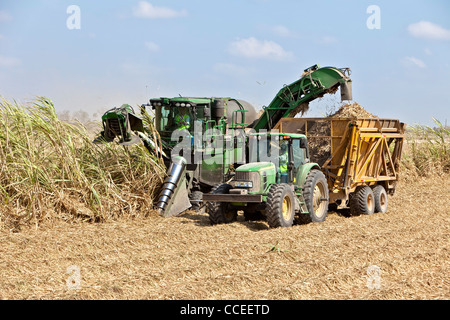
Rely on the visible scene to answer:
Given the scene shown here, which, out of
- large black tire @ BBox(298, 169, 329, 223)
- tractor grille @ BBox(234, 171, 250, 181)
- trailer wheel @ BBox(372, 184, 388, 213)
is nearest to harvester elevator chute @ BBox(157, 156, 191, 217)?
tractor grille @ BBox(234, 171, 250, 181)

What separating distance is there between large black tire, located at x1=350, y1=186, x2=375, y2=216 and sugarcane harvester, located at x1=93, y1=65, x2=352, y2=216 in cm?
224

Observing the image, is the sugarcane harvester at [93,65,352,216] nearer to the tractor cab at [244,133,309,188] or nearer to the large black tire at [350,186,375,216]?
the tractor cab at [244,133,309,188]

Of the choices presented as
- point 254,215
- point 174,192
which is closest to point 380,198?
point 254,215

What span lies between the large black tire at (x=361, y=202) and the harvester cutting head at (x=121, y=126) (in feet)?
14.5

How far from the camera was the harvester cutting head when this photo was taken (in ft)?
35.8

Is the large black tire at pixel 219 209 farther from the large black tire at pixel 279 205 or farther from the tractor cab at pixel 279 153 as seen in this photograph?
the large black tire at pixel 279 205

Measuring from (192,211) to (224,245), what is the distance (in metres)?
3.73

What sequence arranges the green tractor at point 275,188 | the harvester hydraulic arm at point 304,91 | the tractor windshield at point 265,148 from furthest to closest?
the harvester hydraulic arm at point 304,91 → the tractor windshield at point 265,148 → the green tractor at point 275,188

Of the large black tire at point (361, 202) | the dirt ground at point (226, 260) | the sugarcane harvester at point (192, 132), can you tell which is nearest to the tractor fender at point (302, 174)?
the dirt ground at point (226, 260)

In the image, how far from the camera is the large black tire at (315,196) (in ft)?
33.2

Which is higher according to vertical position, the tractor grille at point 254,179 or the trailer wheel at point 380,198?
the tractor grille at point 254,179
